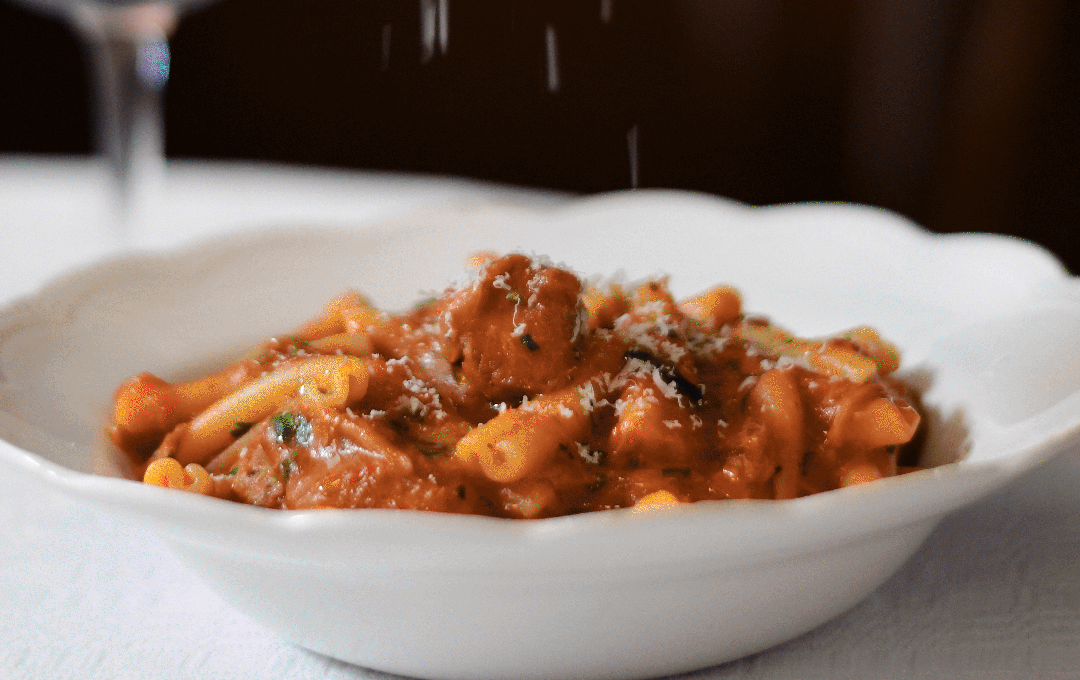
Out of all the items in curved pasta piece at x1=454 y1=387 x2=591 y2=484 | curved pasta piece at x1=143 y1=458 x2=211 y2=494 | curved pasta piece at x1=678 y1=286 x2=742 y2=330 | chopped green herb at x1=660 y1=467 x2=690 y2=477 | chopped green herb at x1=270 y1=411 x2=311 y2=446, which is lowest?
curved pasta piece at x1=143 y1=458 x2=211 y2=494

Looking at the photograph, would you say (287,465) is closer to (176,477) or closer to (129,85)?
(176,477)

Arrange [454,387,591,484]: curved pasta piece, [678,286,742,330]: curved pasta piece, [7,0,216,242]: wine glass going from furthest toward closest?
[7,0,216,242]: wine glass → [678,286,742,330]: curved pasta piece → [454,387,591,484]: curved pasta piece

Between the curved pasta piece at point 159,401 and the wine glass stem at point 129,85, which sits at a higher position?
the wine glass stem at point 129,85

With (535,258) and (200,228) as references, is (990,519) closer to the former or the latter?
(535,258)

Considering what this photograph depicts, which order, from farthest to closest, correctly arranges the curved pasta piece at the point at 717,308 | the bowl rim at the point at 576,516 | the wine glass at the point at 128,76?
the wine glass at the point at 128,76, the curved pasta piece at the point at 717,308, the bowl rim at the point at 576,516

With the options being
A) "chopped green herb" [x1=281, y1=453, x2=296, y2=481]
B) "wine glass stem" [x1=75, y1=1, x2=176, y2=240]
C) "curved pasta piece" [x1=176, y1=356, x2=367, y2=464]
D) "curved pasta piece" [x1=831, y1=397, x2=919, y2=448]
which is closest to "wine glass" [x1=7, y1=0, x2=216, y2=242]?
"wine glass stem" [x1=75, y1=1, x2=176, y2=240]

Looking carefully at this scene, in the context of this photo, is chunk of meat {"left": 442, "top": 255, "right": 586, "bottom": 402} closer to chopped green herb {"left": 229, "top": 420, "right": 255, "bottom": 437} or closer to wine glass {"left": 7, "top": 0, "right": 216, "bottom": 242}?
chopped green herb {"left": 229, "top": 420, "right": 255, "bottom": 437}

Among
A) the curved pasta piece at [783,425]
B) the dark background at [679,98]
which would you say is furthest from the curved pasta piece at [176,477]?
the dark background at [679,98]

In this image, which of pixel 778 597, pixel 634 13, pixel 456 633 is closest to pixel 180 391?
pixel 456 633

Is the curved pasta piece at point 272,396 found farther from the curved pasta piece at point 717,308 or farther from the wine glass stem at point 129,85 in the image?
the wine glass stem at point 129,85
